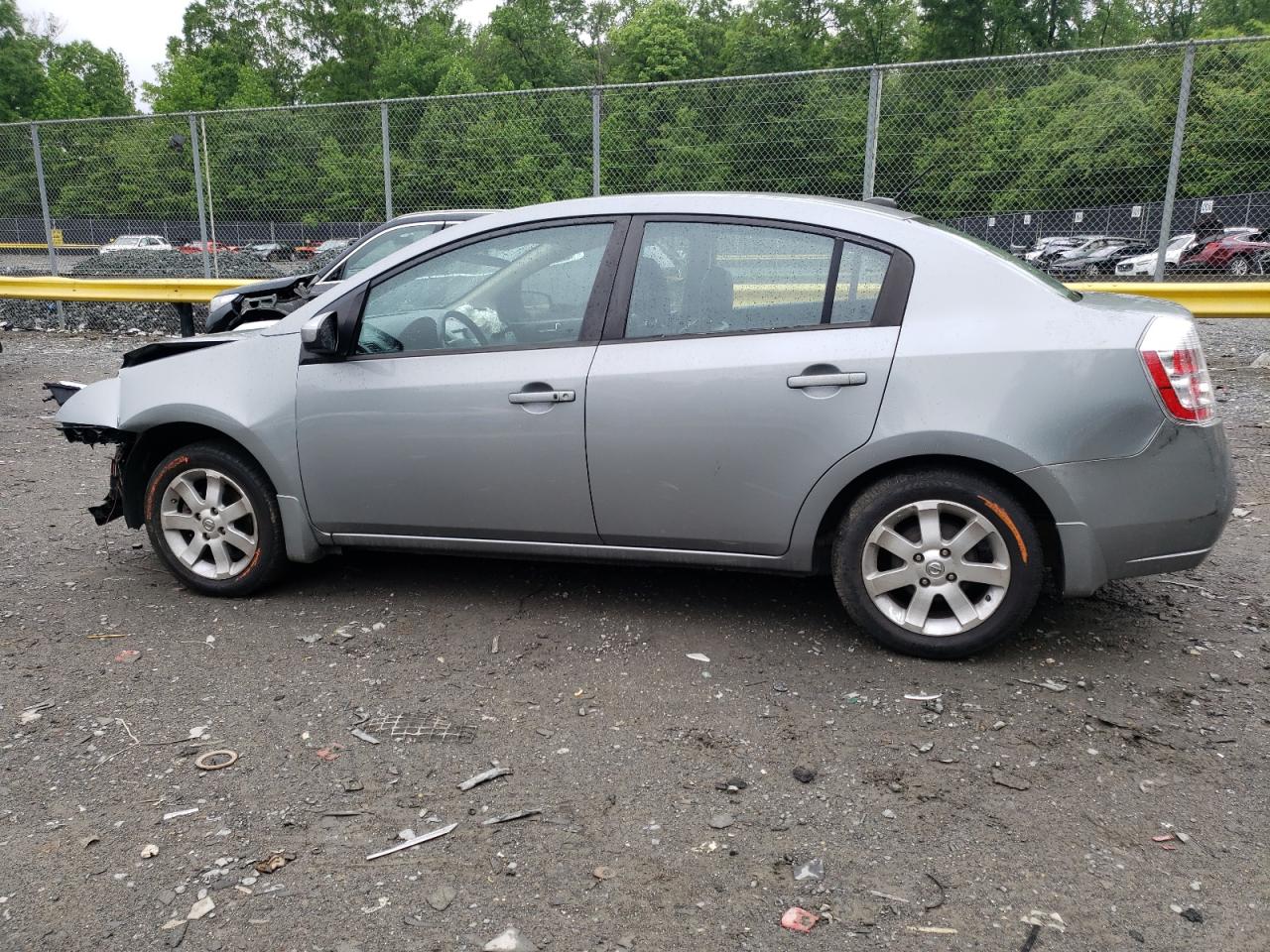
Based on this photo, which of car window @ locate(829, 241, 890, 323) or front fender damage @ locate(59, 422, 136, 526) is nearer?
car window @ locate(829, 241, 890, 323)

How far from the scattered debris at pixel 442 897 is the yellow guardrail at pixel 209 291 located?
26.0ft

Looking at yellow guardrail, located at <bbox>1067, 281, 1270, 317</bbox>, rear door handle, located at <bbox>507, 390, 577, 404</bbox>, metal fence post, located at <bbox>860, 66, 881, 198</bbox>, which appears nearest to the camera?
rear door handle, located at <bbox>507, 390, 577, 404</bbox>

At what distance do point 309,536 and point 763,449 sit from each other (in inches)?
78.7

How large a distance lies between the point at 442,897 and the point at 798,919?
0.87m

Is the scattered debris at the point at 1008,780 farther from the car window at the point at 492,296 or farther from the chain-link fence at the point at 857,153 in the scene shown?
the chain-link fence at the point at 857,153

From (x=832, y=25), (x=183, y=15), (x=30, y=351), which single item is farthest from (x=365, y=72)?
(x=30, y=351)

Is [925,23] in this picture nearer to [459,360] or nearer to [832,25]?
[832,25]

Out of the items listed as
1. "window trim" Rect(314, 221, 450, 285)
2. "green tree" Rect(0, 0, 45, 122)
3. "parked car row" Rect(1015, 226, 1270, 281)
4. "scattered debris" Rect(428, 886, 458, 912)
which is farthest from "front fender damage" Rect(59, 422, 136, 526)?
"green tree" Rect(0, 0, 45, 122)

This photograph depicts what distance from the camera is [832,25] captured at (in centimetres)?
6600

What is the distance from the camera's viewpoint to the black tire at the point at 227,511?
4.54 meters

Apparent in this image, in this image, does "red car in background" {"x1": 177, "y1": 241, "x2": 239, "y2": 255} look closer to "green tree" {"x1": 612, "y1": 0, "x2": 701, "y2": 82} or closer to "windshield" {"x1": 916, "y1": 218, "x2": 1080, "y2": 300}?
"windshield" {"x1": 916, "y1": 218, "x2": 1080, "y2": 300}

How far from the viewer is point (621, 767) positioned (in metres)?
3.26

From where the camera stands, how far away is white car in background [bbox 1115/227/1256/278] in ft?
32.5

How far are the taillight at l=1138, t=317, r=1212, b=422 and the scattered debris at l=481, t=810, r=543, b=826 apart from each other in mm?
2467
